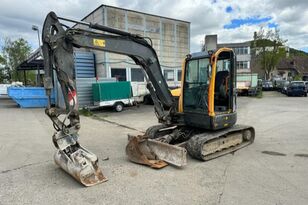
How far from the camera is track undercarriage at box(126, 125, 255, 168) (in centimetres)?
503

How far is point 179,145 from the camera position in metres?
5.52

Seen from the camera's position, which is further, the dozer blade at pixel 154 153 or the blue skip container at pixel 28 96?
the blue skip container at pixel 28 96

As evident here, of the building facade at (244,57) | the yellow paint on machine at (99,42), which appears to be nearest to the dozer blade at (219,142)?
the yellow paint on machine at (99,42)

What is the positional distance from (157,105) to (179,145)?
1156 mm

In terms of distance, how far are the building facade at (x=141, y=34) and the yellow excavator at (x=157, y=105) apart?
10261 millimetres

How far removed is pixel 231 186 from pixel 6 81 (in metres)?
39.1

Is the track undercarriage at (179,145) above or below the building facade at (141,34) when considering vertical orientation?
below

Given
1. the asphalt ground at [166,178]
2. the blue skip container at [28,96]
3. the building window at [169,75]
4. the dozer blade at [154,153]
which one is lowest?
the asphalt ground at [166,178]

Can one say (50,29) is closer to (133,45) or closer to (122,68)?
(133,45)

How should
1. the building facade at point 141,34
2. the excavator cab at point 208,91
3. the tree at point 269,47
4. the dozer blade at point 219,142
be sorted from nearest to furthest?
the dozer blade at point 219,142
the excavator cab at point 208,91
the building facade at point 141,34
the tree at point 269,47

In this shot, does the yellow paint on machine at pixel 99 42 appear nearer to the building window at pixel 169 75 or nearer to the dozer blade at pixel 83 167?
the dozer blade at pixel 83 167

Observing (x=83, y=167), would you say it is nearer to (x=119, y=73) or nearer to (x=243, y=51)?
(x=119, y=73)

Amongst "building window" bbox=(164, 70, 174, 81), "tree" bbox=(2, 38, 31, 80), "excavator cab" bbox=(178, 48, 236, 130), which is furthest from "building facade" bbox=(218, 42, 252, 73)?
"excavator cab" bbox=(178, 48, 236, 130)

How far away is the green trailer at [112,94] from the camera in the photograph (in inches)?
537
